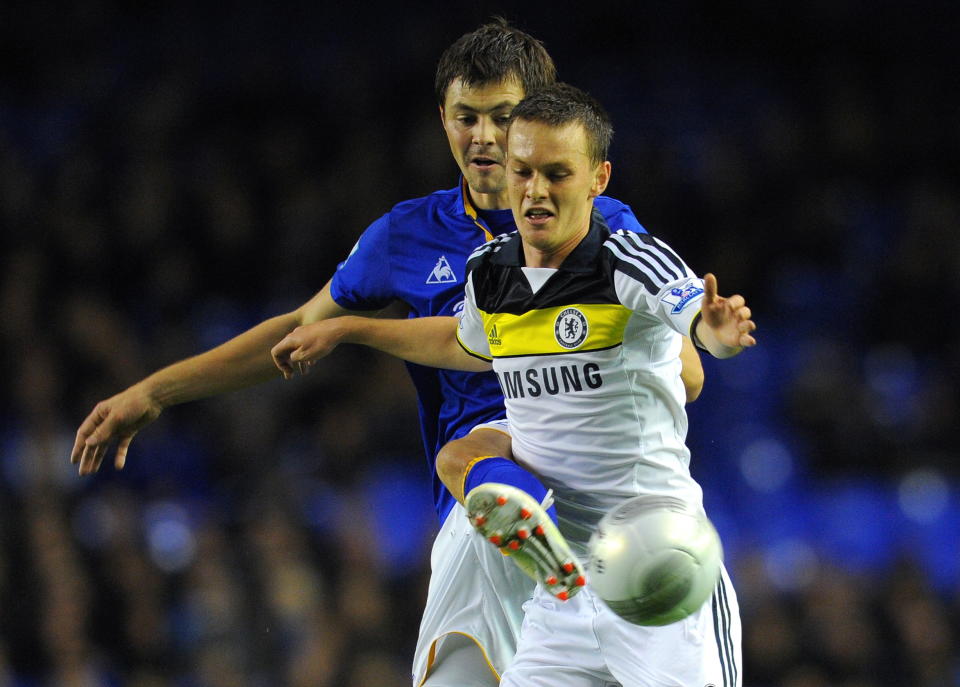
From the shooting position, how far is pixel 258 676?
677cm

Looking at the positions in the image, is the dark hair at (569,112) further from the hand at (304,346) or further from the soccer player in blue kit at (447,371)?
the hand at (304,346)

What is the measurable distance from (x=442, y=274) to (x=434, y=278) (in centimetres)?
3

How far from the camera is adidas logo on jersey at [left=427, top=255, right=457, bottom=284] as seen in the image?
3.78 meters

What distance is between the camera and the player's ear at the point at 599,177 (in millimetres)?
3229

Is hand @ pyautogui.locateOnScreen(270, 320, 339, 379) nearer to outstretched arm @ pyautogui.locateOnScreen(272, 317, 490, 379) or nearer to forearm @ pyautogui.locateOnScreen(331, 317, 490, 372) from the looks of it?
outstretched arm @ pyautogui.locateOnScreen(272, 317, 490, 379)

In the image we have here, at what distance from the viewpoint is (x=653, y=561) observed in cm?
282

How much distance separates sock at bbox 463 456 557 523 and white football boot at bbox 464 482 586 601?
61mm

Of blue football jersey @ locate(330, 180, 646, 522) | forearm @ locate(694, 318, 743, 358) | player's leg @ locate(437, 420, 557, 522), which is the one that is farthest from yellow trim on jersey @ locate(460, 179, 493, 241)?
forearm @ locate(694, 318, 743, 358)

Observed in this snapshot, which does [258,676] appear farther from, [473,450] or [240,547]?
[473,450]

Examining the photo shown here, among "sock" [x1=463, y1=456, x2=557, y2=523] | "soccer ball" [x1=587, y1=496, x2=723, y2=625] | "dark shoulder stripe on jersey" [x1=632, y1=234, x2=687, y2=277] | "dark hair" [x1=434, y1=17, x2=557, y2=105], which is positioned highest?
"dark hair" [x1=434, y1=17, x2=557, y2=105]

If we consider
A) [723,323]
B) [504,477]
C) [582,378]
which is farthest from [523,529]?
[723,323]

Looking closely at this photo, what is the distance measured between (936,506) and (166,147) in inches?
208

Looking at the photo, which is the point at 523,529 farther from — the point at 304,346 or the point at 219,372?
the point at 219,372

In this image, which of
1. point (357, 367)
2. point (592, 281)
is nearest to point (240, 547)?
point (357, 367)
